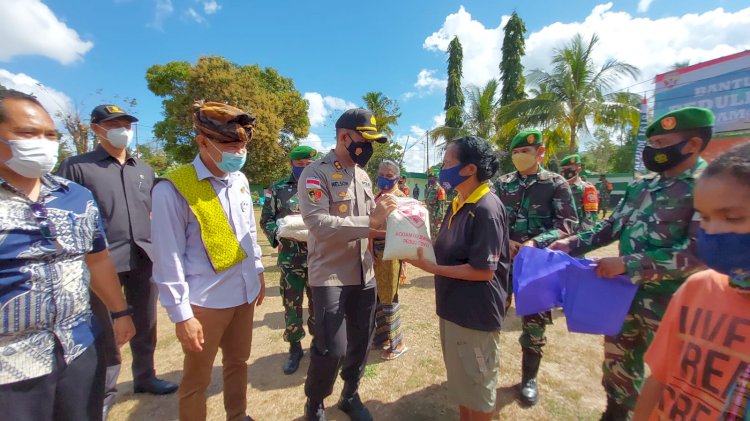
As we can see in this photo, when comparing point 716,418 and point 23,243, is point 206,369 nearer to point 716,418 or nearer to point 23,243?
point 23,243

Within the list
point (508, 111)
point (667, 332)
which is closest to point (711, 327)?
point (667, 332)

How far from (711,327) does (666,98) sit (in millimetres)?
9135

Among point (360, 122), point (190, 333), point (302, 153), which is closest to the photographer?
point (190, 333)

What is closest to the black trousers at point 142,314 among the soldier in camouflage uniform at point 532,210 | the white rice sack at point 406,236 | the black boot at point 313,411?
the black boot at point 313,411

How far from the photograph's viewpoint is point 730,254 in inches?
40.0

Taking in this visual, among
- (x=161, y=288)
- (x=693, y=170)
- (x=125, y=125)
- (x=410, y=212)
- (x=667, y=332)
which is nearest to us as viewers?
(x=667, y=332)

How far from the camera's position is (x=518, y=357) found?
370 cm

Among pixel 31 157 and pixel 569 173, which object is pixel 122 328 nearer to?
pixel 31 157

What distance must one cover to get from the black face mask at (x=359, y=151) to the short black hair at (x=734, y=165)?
1814mm

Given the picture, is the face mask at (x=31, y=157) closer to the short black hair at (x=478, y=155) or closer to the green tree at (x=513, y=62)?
the short black hair at (x=478, y=155)

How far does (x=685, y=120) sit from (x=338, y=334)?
265 centimetres

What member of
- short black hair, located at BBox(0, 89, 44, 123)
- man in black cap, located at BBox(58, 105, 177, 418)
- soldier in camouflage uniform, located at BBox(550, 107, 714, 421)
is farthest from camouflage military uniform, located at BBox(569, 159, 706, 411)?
man in black cap, located at BBox(58, 105, 177, 418)

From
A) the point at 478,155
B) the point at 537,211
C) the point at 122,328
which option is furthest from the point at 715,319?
the point at 122,328

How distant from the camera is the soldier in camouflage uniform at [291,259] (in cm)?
369
